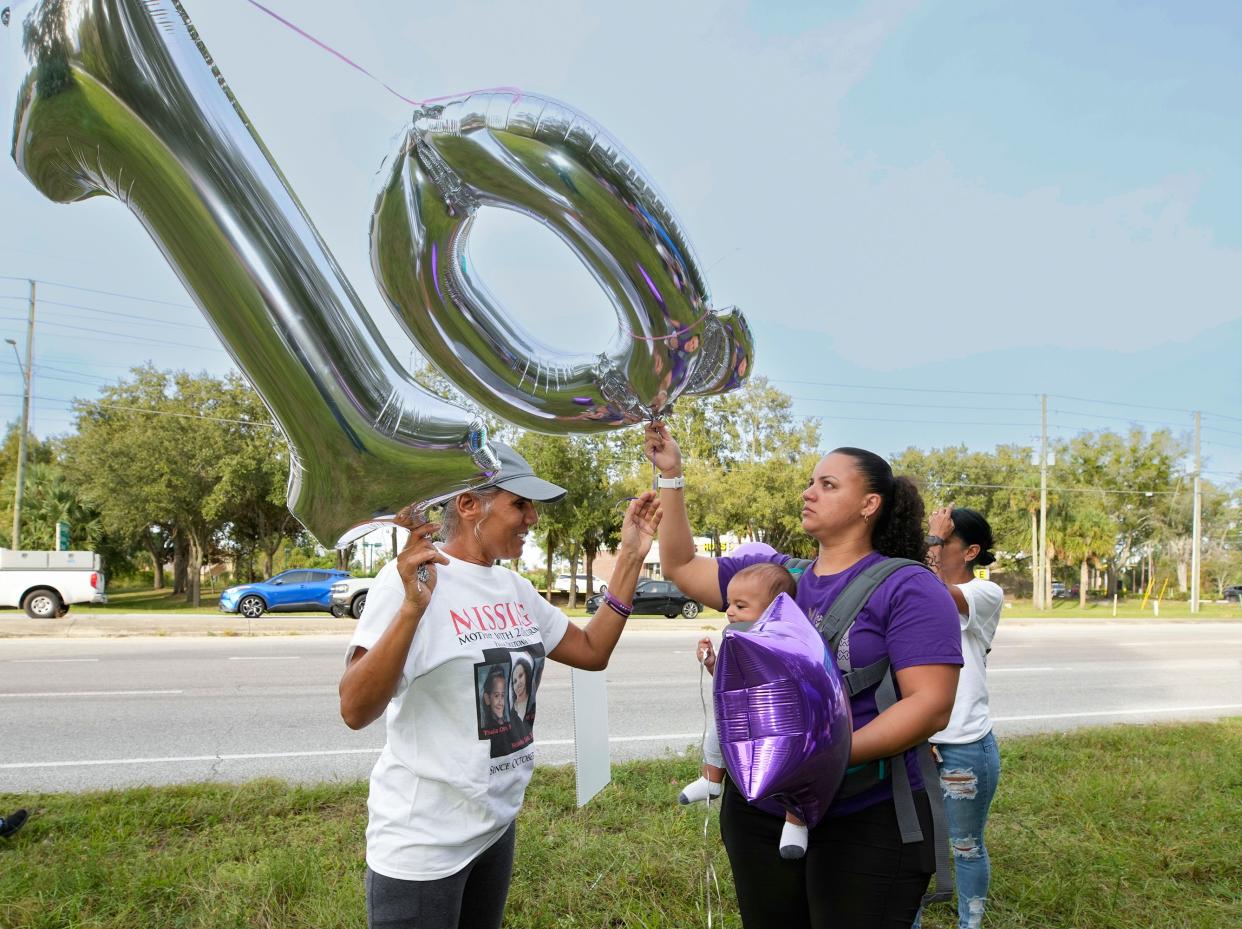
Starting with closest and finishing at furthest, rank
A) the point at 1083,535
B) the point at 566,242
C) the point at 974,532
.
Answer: the point at 566,242
the point at 974,532
the point at 1083,535

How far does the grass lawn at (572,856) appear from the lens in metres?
2.99

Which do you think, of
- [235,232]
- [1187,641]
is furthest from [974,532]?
[1187,641]

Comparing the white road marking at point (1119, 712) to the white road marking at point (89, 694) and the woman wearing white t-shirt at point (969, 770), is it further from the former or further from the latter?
the white road marking at point (89, 694)

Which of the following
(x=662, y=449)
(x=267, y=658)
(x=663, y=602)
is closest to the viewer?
(x=662, y=449)

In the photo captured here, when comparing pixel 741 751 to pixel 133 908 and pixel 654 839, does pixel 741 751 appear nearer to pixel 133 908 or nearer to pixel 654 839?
pixel 654 839

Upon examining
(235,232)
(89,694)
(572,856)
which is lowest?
(89,694)

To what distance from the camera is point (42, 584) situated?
17.1 meters

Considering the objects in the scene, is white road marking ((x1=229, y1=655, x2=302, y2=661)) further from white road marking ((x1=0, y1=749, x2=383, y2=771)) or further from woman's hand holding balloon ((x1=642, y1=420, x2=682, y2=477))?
woman's hand holding balloon ((x1=642, y1=420, x2=682, y2=477))

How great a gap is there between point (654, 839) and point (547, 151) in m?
3.05

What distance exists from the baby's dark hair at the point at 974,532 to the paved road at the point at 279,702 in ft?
12.0

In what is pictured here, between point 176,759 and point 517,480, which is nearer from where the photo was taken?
point 517,480

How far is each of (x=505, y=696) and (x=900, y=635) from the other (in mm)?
871

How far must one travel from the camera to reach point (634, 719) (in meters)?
7.59

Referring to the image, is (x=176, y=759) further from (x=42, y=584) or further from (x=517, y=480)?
(x=42, y=584)
